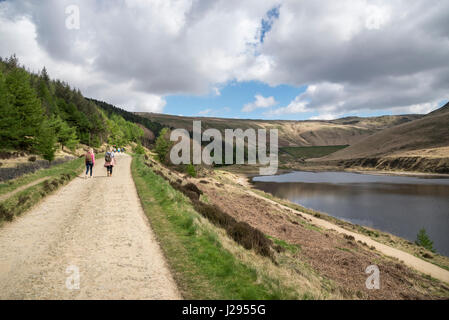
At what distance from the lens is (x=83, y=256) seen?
22.1 ft

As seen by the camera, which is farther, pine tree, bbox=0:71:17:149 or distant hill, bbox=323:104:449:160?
distant hill, bbox=323:104:449:160

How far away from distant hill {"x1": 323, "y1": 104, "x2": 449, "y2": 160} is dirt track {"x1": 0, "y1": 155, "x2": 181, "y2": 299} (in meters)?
172

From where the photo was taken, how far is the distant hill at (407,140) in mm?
149062

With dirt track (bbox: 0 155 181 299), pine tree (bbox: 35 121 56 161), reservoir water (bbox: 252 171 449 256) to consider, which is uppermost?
pine tree (bbox: 35 121 56 161)

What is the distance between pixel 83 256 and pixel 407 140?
674 ft

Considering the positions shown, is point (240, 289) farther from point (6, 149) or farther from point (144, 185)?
point (6, 149)

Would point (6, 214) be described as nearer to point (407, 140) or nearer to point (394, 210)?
point (394, 210)

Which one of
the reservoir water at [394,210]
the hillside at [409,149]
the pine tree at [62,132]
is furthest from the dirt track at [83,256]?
the hillside at [409,149]

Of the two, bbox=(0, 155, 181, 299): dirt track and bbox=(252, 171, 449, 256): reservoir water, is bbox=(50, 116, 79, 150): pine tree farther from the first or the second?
bbox=(252, 171, 449, 256): reservoir water

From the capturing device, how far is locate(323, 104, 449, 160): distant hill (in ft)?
489

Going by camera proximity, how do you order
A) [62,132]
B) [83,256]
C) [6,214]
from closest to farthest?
[83,256]
[6,214]
[62,132]

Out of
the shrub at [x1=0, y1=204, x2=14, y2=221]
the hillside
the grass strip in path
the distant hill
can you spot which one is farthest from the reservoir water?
the distant hill

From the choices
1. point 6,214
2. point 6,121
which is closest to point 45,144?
point 6,121
